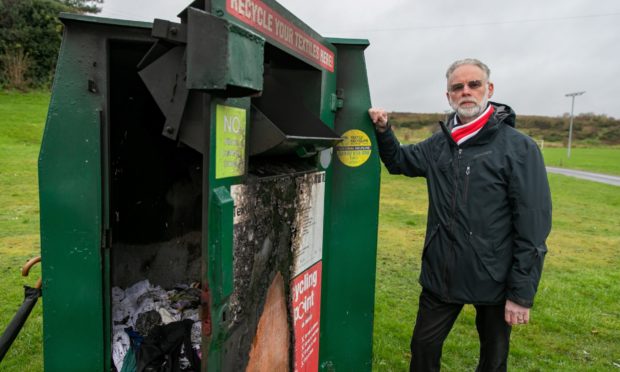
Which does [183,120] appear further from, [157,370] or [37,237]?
[37,237]

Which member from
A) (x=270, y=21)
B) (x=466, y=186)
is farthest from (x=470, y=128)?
(x=270, y=21)

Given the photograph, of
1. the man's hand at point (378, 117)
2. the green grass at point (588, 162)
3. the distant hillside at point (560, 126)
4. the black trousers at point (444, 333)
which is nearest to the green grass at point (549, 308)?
the black trousers at point (444, 333)

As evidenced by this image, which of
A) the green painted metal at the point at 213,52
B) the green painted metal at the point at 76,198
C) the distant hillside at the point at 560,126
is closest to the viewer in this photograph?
the green painted metal at the point at 213,52

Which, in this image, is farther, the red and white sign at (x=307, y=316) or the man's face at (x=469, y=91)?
the man's face at (x=469, y=91)

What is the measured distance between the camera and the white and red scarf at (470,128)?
2.50m

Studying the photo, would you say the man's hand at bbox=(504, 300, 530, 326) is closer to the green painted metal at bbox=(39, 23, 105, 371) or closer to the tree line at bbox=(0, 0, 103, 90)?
the green painted metal at bbox=(39, 23, 105, 371)

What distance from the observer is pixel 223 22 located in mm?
1306

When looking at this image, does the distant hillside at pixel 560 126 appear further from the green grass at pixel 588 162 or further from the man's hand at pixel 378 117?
the man's hand at pixel 378 117

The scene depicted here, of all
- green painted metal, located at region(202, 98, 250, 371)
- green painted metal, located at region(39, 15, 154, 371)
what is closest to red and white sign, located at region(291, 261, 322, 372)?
green painted metal, located at region(202, 98, 250, 371)

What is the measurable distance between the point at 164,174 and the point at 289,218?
5.15 ft

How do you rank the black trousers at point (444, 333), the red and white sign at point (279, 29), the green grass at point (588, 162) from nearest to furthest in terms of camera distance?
the red and white sign at point (279, 29)
the black trousers at point (444, 333)
the green grass at point (588, 162)

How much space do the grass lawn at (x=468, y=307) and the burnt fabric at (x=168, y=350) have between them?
148 cm

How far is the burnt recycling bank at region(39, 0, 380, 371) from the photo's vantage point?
5.06 feet

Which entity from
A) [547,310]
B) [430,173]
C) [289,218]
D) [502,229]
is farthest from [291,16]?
[547,310]
